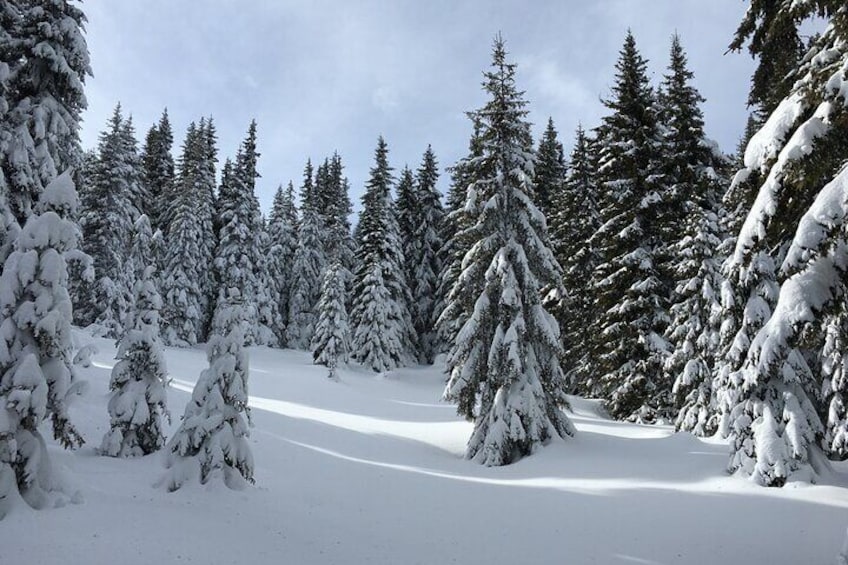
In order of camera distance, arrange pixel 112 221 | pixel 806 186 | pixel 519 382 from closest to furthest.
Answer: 1. pixel 806 186
2. pixel 519 382
3. pixel 112 221

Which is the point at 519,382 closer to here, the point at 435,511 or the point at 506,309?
the point at 506,309

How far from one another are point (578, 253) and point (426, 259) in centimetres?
1892

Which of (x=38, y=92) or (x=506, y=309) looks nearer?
(x=38, y=92)

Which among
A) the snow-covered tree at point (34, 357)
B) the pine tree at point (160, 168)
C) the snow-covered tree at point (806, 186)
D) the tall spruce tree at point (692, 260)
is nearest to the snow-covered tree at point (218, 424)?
the snow-covered tree at point (34, 357)

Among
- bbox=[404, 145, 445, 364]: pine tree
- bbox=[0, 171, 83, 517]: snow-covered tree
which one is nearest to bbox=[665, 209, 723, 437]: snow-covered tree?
bbox=[0, 171, 83, 517]: snow-covered tree

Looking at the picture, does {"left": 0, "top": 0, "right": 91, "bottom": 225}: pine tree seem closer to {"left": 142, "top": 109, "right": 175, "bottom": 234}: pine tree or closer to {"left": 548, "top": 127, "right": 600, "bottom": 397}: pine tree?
{"left": 548, "top": 127, "right": 600, "bottom": 397}: pine tree

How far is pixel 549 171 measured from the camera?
4372cm

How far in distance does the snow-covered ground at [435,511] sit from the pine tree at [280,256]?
3137 cm

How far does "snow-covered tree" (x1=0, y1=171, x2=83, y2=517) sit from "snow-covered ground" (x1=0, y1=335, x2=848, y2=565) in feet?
2.00

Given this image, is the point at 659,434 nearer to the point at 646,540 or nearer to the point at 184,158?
the point at 646,540

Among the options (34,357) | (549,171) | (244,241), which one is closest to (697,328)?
(34,357)

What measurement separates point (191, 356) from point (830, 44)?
1380 inches

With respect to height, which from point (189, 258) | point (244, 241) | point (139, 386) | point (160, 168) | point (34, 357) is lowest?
point (139, 386)

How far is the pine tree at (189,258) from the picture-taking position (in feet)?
134
